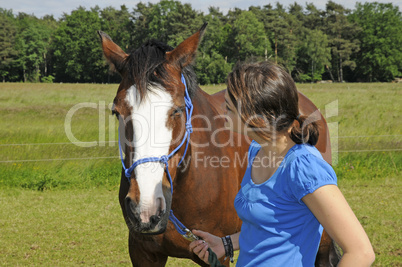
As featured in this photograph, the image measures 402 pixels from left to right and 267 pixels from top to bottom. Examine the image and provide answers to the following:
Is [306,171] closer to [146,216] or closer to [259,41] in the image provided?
[146,216]

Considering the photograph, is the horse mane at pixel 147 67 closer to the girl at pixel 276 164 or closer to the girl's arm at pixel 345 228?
the girl at pixel 276 164

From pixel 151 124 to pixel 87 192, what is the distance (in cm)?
578

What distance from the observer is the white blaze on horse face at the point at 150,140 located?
1899 millimetres

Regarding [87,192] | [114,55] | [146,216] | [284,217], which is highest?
[114,55]

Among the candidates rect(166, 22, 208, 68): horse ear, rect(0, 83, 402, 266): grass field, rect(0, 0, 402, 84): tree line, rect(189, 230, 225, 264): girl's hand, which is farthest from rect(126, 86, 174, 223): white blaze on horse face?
rect(0, 0, 402, 84): tree line

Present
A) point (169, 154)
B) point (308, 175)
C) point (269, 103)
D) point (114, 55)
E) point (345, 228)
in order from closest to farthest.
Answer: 1. point (345, 228)
2. point (308, 175)
3. point (269, 103)
4. point (169, 154)
5. point (114, 55)

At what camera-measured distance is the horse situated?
1.96 metres

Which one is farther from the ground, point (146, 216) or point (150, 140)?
point (150, 140)

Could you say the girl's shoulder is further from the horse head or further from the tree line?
the tree line

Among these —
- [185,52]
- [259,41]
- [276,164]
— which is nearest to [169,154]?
[185,52]

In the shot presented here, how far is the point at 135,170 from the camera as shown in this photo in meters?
1.95

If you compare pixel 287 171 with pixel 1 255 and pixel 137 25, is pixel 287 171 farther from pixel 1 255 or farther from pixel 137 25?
pixel 137 25

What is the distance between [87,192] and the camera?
7.32 m

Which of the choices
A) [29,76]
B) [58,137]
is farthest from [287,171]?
[29,76]
